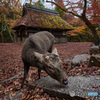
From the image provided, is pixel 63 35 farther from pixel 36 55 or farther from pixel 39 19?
pixel 36 55

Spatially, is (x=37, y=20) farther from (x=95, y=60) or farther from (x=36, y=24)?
(x=95, y=60)

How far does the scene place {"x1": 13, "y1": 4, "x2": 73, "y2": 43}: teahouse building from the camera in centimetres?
1323

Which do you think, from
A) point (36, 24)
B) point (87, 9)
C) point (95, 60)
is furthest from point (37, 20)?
point (95, 60)

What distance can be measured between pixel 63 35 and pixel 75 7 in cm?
765

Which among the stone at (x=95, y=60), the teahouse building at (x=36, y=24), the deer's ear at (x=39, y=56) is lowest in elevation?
the stone at (x=95, y=60)

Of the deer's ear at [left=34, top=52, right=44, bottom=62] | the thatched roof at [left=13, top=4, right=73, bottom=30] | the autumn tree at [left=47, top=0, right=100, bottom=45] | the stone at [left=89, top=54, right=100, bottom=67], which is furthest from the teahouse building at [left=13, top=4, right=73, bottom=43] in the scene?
the deer's ear at [left=34, top=52, right=44, bottom=62]

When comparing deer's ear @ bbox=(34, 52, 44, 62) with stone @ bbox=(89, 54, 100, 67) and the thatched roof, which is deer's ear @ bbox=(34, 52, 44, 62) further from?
the thatched roof

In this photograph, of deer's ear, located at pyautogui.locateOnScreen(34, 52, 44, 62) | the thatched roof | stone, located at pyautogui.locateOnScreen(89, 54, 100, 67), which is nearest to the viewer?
deer's ear, located at pyautogui.locateOnScreen(34, 52, 44, 62)

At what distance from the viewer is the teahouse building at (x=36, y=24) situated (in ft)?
43.4

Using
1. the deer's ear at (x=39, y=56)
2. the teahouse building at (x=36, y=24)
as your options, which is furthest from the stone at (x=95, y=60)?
the teahouse building at (x=36, y=24)

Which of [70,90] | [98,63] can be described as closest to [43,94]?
[70,90]

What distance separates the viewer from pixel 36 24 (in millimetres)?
13391

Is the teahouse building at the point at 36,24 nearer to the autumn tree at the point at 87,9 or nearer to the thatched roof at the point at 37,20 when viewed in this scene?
the thatched roof at the point at 37,20

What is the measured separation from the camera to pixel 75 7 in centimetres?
908
